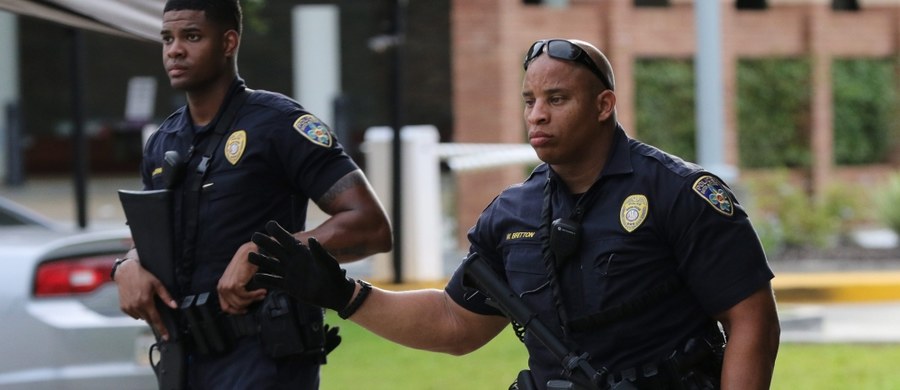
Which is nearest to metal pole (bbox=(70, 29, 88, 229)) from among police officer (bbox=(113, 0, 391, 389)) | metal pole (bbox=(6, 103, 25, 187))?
police officer (bbox=(113, 0, 391, 389))

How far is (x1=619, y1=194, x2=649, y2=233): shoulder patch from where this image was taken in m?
3.24

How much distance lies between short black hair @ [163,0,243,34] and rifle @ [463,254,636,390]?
115 cm

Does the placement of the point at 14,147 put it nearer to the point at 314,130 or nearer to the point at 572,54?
the point at 314,130

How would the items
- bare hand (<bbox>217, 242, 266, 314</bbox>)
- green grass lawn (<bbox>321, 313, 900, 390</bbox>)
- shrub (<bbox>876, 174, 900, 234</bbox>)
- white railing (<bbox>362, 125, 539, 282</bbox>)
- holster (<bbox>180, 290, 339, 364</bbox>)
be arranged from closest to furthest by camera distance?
1. bare hand (<bbox>217, 242, 266, 314</bbox>)
2. holster (<bbox>180, 290, 339, 364</bbox>)
3. green grass lawn (<bbox>321, 313, 900, 390</bbox>)
4. white railing (<bbox>362, 125, 539, 282</bbox>)
5. shrub (<bbox>876, 174, 900, 234</bbox>)

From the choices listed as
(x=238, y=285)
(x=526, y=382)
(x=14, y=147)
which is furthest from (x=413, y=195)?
(x=14, y=147)

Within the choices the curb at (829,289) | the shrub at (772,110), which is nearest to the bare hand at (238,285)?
the curb at (829,289)

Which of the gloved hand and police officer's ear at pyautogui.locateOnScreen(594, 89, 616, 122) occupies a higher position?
police officer's ear at pyautogui.locateOnScreen(594, 89, 616, 122)

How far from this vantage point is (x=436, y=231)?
45.1 ft

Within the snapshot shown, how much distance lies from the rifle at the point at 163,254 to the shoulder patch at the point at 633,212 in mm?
1422

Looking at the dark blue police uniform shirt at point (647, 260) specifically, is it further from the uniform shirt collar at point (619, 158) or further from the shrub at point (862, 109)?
the shrub at point (862, 109)

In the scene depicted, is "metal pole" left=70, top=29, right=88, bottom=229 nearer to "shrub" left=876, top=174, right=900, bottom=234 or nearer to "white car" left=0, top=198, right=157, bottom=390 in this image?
"white car" left=0, top=198, right=157, bottom=390

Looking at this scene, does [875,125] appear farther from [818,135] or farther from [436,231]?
[436,231]

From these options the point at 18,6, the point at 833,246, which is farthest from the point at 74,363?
the point at 833,246

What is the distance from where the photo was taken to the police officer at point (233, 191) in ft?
13.5
